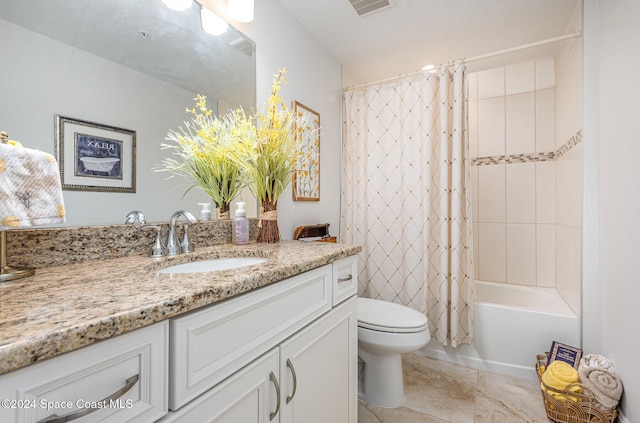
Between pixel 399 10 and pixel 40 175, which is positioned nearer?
pixel 40 175

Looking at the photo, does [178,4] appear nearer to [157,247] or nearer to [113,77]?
[113,77]

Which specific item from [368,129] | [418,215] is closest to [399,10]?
[368,129]

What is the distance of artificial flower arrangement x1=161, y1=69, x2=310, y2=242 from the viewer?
130 centimetres

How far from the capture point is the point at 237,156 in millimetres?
1366

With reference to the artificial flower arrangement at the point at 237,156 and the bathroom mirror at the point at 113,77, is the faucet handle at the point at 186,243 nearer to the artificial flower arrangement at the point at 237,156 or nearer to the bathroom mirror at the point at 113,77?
the bathroom mirror at the point at 113,77

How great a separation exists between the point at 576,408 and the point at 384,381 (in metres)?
0.86

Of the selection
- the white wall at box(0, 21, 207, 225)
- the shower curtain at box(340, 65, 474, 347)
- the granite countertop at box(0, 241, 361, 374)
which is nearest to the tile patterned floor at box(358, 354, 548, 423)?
the shower curtain at box(340, 65, 474, 347)

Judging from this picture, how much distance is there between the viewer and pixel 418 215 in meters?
2.07

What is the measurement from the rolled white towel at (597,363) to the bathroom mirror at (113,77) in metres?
2.00

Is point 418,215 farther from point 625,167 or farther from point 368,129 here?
point 625,167

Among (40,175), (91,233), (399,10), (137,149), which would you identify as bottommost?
(91,233)

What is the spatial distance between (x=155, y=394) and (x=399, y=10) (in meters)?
2.21

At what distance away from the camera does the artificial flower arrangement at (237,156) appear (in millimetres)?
1298

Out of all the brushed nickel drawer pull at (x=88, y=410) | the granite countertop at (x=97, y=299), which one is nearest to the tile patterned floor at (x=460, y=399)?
the granite countertop at (x=97, y=299)
